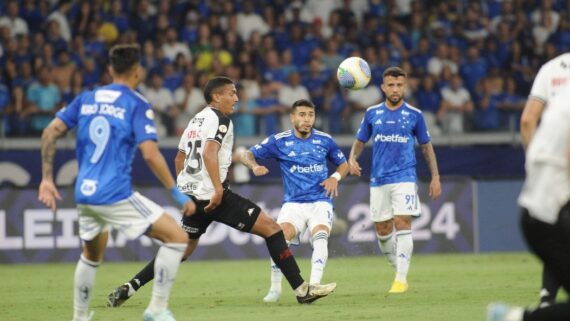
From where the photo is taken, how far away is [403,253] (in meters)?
12.4

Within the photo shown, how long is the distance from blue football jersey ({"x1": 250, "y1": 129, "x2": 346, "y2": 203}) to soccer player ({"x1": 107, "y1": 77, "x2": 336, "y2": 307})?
1403 millimetres

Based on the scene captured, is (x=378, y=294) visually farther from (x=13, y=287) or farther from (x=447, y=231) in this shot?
(x=447, y=231)

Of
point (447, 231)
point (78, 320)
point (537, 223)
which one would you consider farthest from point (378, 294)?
point (447, 231)

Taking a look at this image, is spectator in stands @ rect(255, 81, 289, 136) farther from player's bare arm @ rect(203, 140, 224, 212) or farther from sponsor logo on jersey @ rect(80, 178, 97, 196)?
sponsor logo on jersey @ rect(80, 178, 97, 196)

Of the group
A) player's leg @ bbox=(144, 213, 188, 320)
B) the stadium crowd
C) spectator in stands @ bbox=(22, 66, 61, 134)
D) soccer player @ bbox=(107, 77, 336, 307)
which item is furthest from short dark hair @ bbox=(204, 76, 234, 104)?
spectator in stands @ bbox=(22, 66, 61, 134)

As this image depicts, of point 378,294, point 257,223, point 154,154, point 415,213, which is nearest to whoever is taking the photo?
point 154,154

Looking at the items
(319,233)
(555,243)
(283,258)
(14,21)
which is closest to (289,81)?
(14,21)

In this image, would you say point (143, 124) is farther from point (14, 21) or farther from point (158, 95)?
point (14, 21)

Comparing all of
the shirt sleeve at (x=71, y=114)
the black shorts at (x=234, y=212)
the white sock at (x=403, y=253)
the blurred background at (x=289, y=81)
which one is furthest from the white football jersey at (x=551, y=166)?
the blurred background at (x=289, y=81)

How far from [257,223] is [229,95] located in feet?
4.38

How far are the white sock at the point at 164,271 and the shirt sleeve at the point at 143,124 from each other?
Answer: 858 mm

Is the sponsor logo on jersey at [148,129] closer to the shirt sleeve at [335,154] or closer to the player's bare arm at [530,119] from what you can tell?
the player's bare arm at [530,119]

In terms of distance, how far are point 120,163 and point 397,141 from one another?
17.5 feet

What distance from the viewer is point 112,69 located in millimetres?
8352
